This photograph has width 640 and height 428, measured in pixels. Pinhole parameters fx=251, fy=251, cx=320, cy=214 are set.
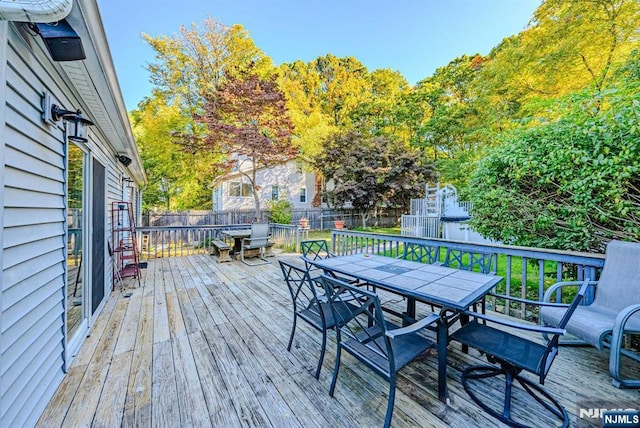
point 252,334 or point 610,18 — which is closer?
point 252,334

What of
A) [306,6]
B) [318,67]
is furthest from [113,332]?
[318,67]

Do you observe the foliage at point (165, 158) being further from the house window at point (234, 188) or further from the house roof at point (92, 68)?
the house roof at point (92, 68)

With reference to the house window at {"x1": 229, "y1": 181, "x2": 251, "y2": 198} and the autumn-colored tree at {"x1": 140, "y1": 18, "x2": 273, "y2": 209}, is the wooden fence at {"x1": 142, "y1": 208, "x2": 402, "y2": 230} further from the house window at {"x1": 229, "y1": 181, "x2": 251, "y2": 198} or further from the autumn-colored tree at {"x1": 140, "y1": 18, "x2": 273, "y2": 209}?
the autumn-colored tree at {"x1": 140, "y1": 18, "x2": 273, "y2": 209}

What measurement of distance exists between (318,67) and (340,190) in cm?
1226

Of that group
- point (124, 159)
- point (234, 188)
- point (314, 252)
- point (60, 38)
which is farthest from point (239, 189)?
point (60, 38)

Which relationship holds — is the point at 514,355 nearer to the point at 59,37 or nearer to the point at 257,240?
the point at 59,37

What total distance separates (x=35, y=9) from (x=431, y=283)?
306 cm

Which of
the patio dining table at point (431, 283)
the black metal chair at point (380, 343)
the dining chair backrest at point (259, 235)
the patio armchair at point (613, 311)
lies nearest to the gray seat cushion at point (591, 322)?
the patio armchair at point (613, 311)

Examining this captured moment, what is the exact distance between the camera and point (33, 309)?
172 cm

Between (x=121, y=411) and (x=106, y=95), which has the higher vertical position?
(x=106, y=95)

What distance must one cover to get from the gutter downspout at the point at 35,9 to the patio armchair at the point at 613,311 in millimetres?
3958

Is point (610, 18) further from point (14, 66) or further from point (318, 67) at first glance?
point (318, 67)

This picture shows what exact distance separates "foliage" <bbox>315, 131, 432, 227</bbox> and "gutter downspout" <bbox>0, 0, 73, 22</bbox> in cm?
1242

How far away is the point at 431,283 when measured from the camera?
7.25 feet
